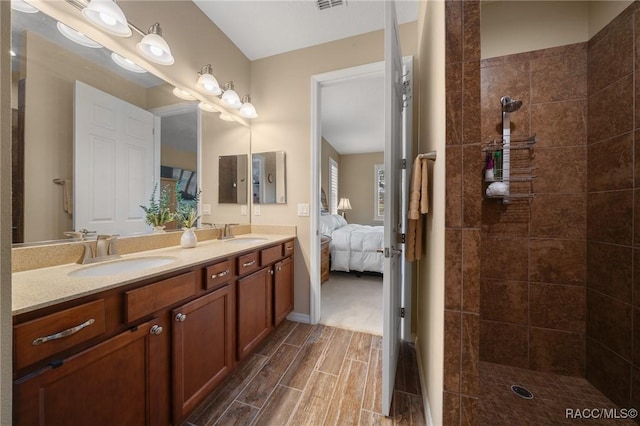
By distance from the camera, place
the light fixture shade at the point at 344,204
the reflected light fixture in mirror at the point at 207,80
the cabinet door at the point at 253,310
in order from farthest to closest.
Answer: the light fixture shade at the point at 344,204 → the reflected light fixture in mirror at the point at 207,80 → the cabinet door at the point at 253,310

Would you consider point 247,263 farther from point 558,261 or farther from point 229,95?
point 558,261

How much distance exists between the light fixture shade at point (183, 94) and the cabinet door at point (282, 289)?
5.11 ft

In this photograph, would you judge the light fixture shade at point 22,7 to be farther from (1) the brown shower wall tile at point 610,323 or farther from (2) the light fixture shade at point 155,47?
(1) the brown shower wall tile at point 610,323

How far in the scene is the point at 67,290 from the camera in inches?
31.3

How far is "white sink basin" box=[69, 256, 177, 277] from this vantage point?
1119 mm

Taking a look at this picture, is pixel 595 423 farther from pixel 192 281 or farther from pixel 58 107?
pixel 58 107

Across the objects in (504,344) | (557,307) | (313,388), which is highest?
(557,307)

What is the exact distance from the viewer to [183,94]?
6.04 ft

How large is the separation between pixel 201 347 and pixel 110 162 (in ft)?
3.94

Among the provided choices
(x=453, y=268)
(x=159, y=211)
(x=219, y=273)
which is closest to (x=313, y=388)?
(x=219, y=273)

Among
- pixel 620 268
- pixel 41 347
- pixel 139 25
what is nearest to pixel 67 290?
pixel 41 347

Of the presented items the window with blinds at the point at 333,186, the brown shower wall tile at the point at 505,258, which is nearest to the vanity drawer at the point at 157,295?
the brown shower wall tile at the point at 505,258

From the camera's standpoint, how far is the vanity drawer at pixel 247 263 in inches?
62.8

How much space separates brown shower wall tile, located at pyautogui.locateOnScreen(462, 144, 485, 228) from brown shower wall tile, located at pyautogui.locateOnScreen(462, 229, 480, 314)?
0.05 m
